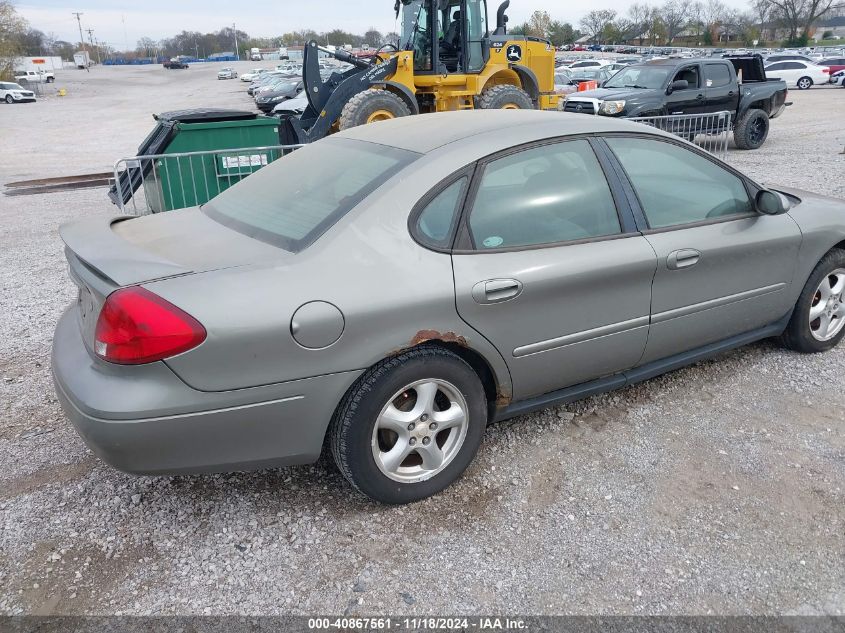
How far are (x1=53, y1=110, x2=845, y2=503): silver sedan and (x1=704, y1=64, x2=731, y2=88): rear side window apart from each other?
11040 millimetres

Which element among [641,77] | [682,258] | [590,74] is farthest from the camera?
[590,74]

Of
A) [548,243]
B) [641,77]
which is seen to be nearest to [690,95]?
[641,77]

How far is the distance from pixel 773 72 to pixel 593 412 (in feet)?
118

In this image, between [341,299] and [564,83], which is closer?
[341,299]

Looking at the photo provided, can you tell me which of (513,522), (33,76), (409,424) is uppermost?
(33,76)

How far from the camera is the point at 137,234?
3.11 metres

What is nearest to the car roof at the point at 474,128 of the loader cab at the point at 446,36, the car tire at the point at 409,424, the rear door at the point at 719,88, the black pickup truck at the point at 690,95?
the car tire at the point at 409,424

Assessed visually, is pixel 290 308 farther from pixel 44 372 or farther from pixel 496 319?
pixel 44 372

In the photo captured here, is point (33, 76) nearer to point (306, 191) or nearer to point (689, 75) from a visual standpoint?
point (689, 75)

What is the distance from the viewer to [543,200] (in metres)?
3.13

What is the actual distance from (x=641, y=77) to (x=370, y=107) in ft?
19.5

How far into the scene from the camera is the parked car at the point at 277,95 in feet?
82.4

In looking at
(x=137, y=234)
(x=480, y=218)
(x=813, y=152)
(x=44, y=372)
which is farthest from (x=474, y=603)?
(x=813, y=152)

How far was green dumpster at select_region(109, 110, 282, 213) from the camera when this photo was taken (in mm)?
8219
